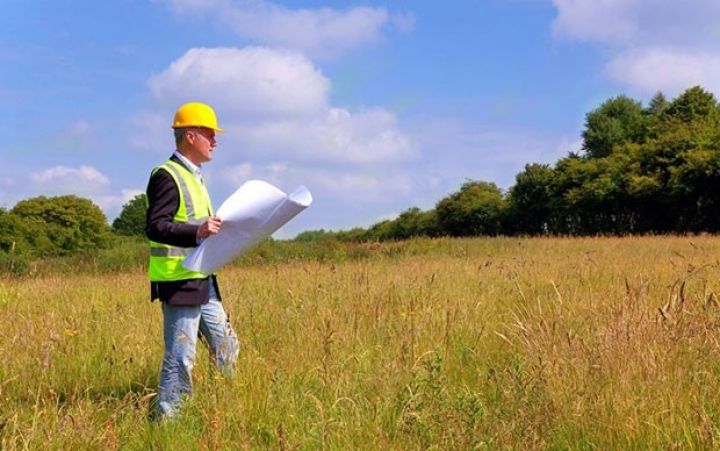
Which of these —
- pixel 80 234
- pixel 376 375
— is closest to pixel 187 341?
pixel 376 375

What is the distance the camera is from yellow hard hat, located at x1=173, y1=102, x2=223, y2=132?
3.61m

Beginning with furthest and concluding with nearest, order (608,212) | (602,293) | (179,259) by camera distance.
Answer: (608,212) → (602,293) → (179,259)

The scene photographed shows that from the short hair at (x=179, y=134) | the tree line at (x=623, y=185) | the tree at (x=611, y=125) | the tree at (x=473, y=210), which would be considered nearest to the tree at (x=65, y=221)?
the tree line at (x=623, y=185)

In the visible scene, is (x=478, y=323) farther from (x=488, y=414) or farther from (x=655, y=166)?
(x=655, y=166)

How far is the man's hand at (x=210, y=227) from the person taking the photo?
329 cm

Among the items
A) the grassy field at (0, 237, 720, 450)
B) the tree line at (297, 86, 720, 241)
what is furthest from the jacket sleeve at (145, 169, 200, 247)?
the tree line at (297, 86, 720, 241)

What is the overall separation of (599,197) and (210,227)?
37.0m

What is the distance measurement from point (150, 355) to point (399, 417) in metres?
2.49

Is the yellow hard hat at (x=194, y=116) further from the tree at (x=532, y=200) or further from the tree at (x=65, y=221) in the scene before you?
the tree at (x=65, y=221)

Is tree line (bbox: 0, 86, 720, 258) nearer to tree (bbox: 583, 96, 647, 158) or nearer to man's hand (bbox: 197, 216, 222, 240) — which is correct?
tree (bbox: 583, 96, 647, 158)

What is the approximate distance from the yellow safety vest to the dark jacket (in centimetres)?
3

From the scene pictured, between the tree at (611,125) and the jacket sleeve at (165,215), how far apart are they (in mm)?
48908

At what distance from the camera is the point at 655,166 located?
35.1m

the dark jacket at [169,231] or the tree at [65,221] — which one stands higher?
the tree at [65,221]
